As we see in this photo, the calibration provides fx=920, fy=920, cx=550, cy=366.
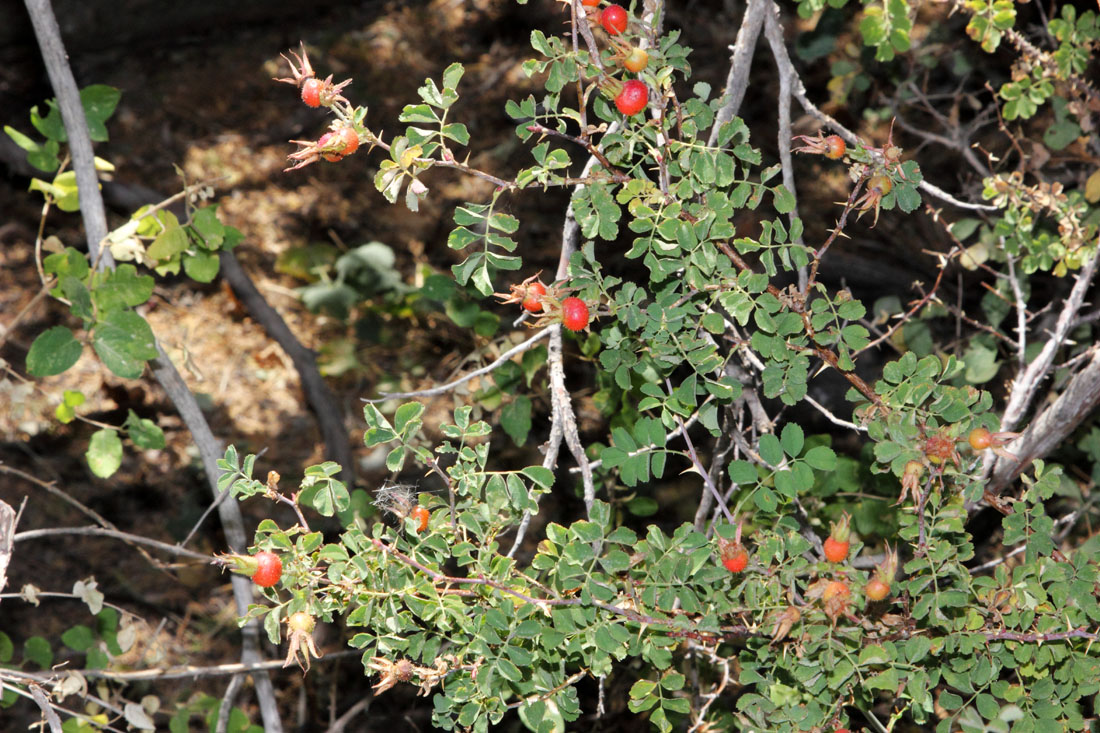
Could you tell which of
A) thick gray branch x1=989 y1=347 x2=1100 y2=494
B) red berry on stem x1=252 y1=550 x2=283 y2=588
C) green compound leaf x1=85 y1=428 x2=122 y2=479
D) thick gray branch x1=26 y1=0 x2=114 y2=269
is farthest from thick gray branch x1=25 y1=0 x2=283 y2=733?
thick gray branch x1=989 y1=347 x2=1100 y2=494

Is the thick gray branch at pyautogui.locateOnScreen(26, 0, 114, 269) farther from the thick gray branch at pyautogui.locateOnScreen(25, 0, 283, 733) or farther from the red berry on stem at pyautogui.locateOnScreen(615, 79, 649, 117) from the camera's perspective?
the red berry on stem at pyautogui.locateOnScreen(615, 79, 649, 117)

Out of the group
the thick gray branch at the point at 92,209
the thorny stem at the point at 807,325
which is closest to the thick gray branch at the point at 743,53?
the thorny stem at the point at 807,325

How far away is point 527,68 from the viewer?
1146mm

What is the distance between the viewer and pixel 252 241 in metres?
3.31

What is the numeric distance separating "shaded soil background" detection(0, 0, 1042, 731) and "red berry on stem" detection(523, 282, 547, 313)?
1.07 m

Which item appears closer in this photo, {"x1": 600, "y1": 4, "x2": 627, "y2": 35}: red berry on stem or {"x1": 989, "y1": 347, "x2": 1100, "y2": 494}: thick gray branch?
{"x1": 600, "y1": 4, "x2": 627, "y2": 35}: red berry on stem

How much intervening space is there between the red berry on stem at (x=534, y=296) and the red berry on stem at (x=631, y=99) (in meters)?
0.23

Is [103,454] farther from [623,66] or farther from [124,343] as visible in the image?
[623,66]

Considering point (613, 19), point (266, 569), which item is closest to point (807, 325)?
point (613, 19)

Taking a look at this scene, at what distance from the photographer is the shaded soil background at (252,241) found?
2561 millimetres

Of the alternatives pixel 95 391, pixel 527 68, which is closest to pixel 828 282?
pixel 527 68

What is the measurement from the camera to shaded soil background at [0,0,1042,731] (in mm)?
2561

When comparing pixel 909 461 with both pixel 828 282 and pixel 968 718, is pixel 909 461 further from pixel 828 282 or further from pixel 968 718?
pixel 828 282

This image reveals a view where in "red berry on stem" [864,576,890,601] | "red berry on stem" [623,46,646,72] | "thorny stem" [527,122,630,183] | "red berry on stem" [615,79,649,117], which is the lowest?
"red berry on stem" [864,576,890,601]
